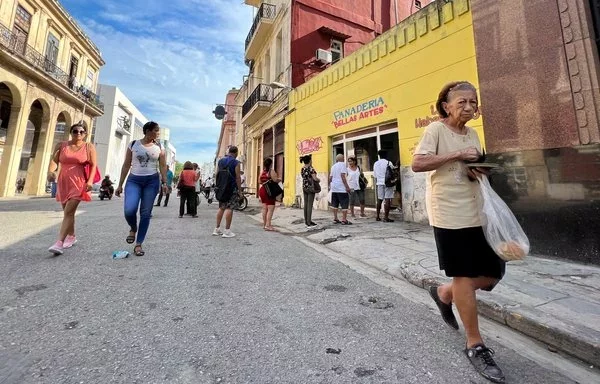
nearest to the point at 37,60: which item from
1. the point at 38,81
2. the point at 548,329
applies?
the point at 38,81

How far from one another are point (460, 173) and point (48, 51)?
2519 cm

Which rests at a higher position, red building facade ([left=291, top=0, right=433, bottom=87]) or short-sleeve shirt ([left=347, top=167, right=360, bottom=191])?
red building facade ([left=291, top=0, right=433, bottom=87])

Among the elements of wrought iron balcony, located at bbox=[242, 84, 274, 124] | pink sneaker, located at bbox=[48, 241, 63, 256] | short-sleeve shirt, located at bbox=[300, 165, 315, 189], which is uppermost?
wrought iron balcony, located at bbox=[242, 84, 274, 124]

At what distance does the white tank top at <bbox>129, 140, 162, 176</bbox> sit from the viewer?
3.95 metres

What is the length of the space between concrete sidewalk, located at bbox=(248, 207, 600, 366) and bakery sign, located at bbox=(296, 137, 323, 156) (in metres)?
5.74

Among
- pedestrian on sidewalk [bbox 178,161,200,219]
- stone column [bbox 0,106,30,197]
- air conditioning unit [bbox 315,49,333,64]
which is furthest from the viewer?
stone column [bbox 0,106,30,197]

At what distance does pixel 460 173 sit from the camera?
1826 millimetres

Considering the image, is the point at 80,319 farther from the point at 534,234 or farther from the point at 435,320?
the point at 534,234

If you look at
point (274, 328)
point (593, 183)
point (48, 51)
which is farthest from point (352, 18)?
point (48, 51)

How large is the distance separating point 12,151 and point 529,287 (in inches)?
870

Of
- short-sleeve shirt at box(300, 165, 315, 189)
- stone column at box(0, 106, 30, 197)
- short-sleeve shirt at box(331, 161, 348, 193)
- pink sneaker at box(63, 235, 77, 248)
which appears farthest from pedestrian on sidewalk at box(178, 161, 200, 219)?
stone column at box(0, 106, 30, 197)

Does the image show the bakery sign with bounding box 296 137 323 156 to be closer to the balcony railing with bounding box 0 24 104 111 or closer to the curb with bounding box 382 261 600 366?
the curb with bounding box 382 261 600 366

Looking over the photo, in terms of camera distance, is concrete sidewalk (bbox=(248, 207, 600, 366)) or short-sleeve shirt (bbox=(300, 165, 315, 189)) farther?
short-sleeve shirt (bbox=(300, 165, 315, 189))

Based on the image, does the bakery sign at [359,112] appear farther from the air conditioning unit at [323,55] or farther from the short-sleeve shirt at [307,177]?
the air conditioning unit at [323,55]
